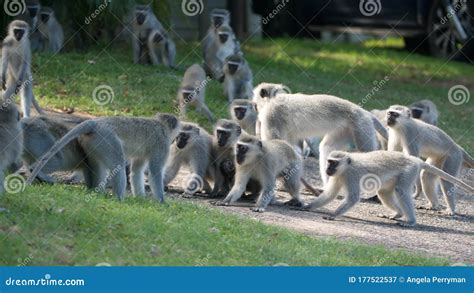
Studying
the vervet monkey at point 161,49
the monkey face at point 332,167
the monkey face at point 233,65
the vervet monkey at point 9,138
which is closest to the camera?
the vervet monkey at point 9,138

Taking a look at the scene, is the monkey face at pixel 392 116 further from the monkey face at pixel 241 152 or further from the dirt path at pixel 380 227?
the monkey face at pixel 241 152

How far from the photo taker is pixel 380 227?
11.5 meters

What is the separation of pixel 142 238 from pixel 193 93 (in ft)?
23.7

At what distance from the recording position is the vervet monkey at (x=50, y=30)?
18130mm

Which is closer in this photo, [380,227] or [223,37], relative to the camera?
[380,227]

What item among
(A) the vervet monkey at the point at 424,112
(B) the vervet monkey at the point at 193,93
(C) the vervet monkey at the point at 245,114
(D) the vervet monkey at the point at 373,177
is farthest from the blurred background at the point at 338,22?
(D) the vervet monkey at the point at 373,177

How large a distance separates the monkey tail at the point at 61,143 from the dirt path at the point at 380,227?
1.99m

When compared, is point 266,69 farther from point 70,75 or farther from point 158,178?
point 158,178

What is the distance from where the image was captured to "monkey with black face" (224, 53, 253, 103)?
17.0m

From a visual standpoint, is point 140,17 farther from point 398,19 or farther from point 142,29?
point 398,19

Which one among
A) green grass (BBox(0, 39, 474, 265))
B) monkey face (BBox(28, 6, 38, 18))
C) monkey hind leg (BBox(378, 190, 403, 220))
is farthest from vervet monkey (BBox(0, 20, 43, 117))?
monkey hind leg (BBox(378, 190, 403, 220))

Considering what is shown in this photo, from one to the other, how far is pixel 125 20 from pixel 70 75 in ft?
8.57

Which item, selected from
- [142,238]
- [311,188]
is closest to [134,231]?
[142,238]

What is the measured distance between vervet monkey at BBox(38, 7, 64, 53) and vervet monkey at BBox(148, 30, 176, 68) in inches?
63.5
